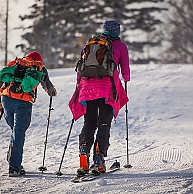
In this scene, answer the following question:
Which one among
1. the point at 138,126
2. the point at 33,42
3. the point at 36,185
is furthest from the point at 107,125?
the point at 33,42

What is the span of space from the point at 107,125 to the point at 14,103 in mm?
1305

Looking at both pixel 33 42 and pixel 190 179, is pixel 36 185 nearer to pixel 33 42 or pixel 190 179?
pixel 190 179

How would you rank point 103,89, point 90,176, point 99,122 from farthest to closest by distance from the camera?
point 99,122
point 103,89
point 90,176

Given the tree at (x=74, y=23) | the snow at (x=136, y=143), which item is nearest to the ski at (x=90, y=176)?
the snow at (x=136, y=143)

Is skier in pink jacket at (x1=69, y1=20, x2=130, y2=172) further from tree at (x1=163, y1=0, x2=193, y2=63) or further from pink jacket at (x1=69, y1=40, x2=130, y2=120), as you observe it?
tree at (x1=163, y1=0, x2=193, y2=63)

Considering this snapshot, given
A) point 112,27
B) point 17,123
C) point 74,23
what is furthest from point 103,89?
point 74,23

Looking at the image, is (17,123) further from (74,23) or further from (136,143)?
(74,23)

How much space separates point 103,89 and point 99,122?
443mm

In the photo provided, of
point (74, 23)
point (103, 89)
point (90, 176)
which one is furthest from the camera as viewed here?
point (74, 23)

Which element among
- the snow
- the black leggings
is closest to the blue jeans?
the snow

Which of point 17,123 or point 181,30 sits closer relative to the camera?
point 17,123

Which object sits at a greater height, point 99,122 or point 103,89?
point 103,89

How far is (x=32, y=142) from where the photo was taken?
8.86m

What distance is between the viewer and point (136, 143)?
27.8 ft
